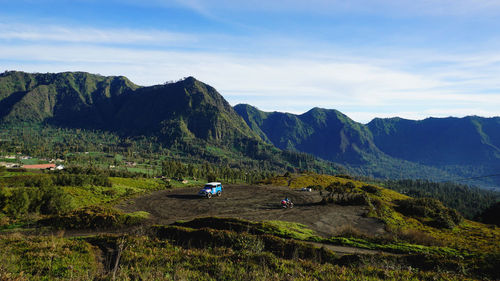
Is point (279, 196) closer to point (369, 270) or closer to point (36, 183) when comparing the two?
point (369, 270)

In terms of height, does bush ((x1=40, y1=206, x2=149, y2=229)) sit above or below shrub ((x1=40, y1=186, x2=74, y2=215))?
above

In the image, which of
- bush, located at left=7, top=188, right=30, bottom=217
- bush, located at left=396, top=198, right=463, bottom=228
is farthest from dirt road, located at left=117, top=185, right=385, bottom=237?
bush, located at left=396, top=198, right=463, bottom=228

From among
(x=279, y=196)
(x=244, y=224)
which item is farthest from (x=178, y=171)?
(x=244, y=224)

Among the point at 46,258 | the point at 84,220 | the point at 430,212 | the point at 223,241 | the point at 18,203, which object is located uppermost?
the point at 46,258

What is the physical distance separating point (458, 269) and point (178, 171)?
14432cm

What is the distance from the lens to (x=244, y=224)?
30750 mm

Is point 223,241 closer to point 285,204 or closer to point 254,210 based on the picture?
point 254,210

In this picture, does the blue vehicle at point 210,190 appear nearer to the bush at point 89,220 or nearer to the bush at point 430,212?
the bush at point 89,220

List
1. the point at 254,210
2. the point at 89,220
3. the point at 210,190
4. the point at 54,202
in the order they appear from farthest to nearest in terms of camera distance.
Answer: the point at 210,190 → the point at 54,202 → the point at 254,210 → the point at 89,220

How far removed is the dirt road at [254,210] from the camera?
39562 millimetres

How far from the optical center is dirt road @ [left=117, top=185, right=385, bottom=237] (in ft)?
130

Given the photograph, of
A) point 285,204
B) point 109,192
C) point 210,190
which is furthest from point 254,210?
point 109,192

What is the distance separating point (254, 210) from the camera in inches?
1822

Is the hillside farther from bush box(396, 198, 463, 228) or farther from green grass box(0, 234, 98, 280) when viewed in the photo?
bush box(396, 198, 463, 228)
